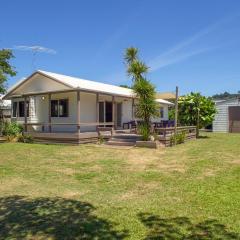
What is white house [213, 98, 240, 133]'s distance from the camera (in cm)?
3553

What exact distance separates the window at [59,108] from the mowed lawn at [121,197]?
9.93 metres

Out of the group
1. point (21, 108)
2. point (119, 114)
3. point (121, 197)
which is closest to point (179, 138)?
point (119, 114)

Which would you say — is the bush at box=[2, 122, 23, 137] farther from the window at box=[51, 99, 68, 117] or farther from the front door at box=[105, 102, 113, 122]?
the front door at box=[105, 102, 113, 122]

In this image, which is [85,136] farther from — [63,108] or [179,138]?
[179,138]

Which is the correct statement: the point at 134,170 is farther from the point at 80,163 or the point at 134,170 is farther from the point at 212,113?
the point at 212,113

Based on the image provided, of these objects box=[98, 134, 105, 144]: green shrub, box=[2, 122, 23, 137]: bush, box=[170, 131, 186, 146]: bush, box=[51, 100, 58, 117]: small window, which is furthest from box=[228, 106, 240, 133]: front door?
box=[2, 122, 23, 137]: bush

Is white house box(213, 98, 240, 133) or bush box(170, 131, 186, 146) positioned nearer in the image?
bush box(170, 131, 186, 146)

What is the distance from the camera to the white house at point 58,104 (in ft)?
75.3

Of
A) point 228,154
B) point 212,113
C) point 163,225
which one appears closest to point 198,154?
point 228,154

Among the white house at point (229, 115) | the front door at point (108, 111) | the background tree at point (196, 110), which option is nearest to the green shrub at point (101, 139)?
the front door at point (108, 111)

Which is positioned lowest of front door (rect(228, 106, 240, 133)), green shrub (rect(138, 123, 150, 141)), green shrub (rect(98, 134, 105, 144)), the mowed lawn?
the mowed lawn

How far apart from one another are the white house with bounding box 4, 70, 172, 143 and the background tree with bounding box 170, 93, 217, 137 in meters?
4.64

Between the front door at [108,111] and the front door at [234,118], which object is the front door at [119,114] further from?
the front door at [234,118]

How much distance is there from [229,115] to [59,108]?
18.8 meters
